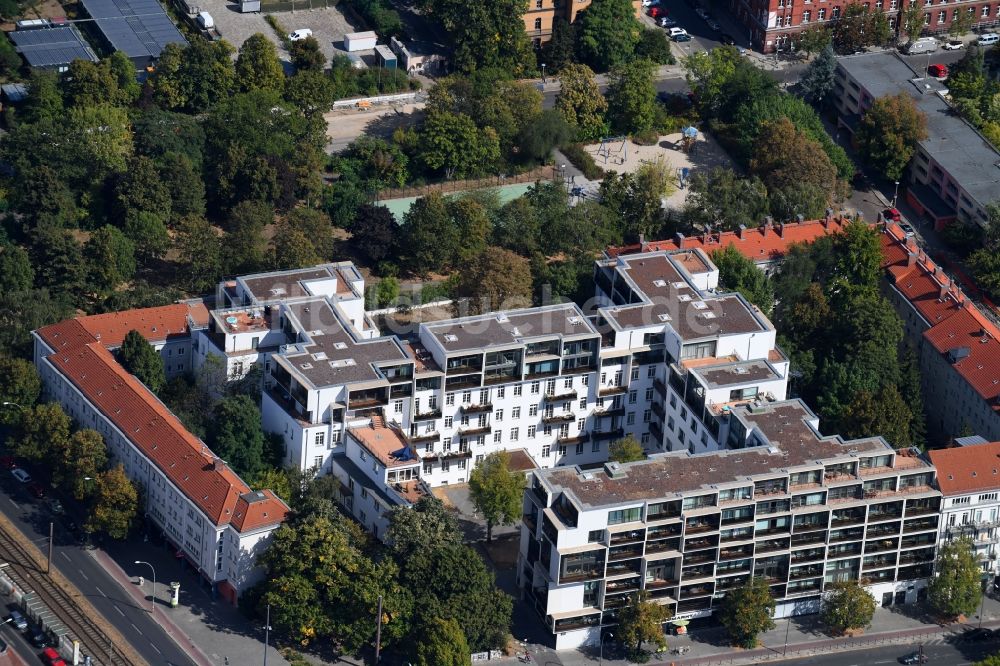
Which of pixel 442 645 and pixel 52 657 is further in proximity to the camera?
pixel 52 657

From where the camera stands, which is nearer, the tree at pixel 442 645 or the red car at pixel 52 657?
the tree at pixel 442 645

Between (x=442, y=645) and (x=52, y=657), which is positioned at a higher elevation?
(x=442, y=645)

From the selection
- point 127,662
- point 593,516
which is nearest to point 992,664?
point 593,516

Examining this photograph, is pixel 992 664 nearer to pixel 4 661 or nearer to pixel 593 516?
pixel 593 516
